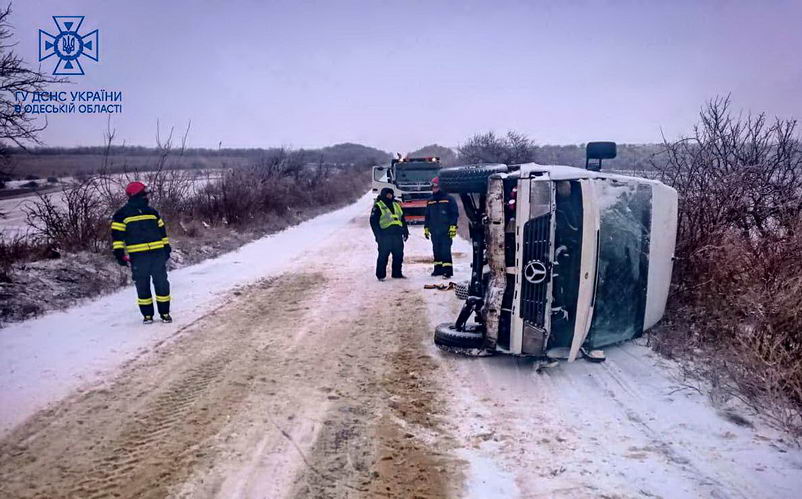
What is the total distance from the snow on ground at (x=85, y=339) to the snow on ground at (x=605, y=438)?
3.38 metres

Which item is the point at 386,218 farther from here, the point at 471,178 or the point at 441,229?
the point at 471,178

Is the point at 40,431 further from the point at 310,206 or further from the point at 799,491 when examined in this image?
the point at 310,206

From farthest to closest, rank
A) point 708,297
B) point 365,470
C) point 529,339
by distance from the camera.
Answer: point 708,297, point 529,339, point 365,470

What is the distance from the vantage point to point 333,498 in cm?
303

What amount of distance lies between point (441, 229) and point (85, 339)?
5895mm

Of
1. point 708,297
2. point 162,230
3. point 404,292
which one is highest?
point 162,230

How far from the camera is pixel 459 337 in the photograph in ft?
17.6

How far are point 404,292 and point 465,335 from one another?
3295 mm

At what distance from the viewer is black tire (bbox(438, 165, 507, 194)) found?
5344mm

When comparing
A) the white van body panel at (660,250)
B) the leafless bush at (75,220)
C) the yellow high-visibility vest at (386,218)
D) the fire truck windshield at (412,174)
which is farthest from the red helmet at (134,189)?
the fire truck windshield at (412,174)

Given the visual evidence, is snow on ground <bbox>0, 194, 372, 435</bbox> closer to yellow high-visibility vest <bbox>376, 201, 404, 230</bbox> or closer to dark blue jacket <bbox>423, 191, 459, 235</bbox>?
yellow high-visibility vest <bbox>376, 201, 404, 230</bbox>

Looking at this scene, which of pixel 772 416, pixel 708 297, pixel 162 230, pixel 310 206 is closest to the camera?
pixel 772 416

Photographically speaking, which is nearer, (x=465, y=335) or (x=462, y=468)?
(x=462, y=468)

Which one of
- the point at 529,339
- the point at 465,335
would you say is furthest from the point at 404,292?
the point at 529,339
